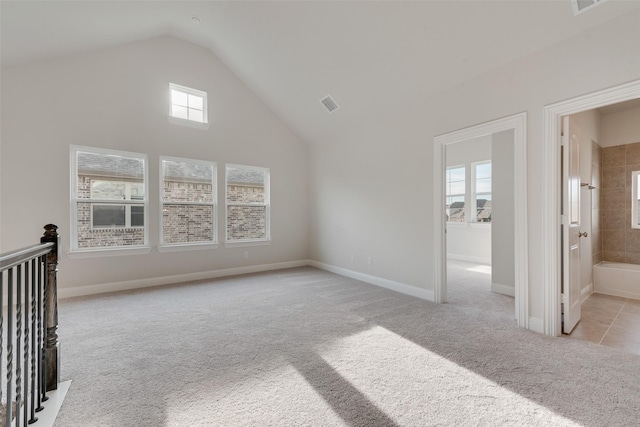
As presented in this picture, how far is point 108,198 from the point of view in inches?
170

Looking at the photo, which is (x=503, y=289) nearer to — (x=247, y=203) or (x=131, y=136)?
(x=247, y=203)

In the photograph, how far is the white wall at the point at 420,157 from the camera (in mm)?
2492

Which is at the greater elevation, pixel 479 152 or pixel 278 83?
pixel 278 83

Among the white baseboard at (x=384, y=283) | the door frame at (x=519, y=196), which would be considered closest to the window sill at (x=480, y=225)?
the white baseboard at (x=384, y=283)

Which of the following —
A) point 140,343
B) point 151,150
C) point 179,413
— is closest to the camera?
point 179,413

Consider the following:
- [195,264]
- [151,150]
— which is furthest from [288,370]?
[151,150]

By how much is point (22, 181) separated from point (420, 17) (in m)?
5.16

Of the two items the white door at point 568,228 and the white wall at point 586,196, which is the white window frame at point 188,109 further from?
the white wall at point 586,196

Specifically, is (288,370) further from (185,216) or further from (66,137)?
(66,137)

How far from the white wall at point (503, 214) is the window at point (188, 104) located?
4.80 m

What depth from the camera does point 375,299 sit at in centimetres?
388

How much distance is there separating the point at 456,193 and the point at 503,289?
Answer: 359 centimetres

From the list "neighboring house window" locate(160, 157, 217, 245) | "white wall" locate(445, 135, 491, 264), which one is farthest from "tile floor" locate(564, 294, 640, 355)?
"neighboring house window" locate(160, 157, 217, 245)

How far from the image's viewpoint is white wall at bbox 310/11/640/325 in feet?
8.18
